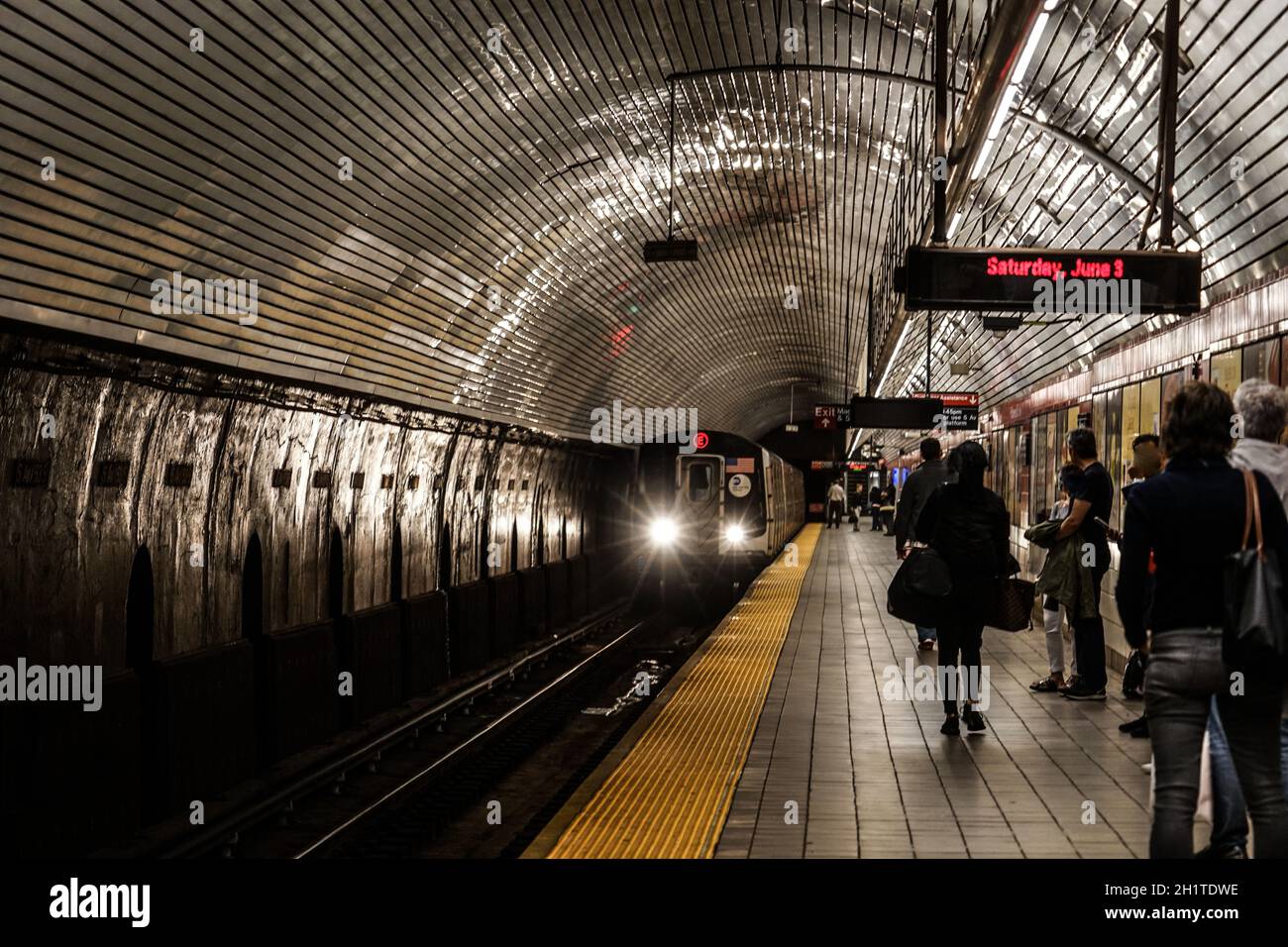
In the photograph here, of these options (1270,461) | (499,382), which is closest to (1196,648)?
(1270,461)

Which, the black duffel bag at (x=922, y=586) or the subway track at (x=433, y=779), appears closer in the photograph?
the black duffel bag at (x=922, y=586)

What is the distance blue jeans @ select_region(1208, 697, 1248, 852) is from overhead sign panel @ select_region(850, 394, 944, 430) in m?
14.0

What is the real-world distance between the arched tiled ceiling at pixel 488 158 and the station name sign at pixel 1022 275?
91 centimetres

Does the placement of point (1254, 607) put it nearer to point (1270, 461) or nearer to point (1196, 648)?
point (1196, 648)

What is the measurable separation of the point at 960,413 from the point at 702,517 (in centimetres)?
476

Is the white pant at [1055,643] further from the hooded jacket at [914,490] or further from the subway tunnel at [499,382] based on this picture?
the hooded jacket at [914,490]

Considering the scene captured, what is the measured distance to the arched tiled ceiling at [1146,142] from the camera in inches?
289

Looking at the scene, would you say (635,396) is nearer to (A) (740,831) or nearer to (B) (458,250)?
(B) (458,250)

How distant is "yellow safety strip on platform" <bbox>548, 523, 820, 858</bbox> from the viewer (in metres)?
5.25

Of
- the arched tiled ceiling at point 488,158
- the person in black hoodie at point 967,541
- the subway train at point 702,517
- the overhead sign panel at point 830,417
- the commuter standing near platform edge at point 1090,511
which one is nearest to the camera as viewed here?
the arched tiled ceiling at point 488,158

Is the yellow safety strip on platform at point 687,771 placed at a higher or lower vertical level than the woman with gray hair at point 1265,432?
lower

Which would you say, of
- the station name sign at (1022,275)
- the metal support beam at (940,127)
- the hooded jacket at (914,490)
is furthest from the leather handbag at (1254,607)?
the hooded jacket at (914,490)

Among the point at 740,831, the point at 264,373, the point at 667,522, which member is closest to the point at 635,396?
the point at 667,522

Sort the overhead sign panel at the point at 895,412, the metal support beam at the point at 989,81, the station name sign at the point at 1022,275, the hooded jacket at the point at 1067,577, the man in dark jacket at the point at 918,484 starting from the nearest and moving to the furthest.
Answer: the metal support beam at the point at 989,81, the station name sign at the point at 1022,275, the hooded jacket at the point at 1067,577, the man in dark jacket at the point at 918,484, the overhead sign panel at the point at 895,412
